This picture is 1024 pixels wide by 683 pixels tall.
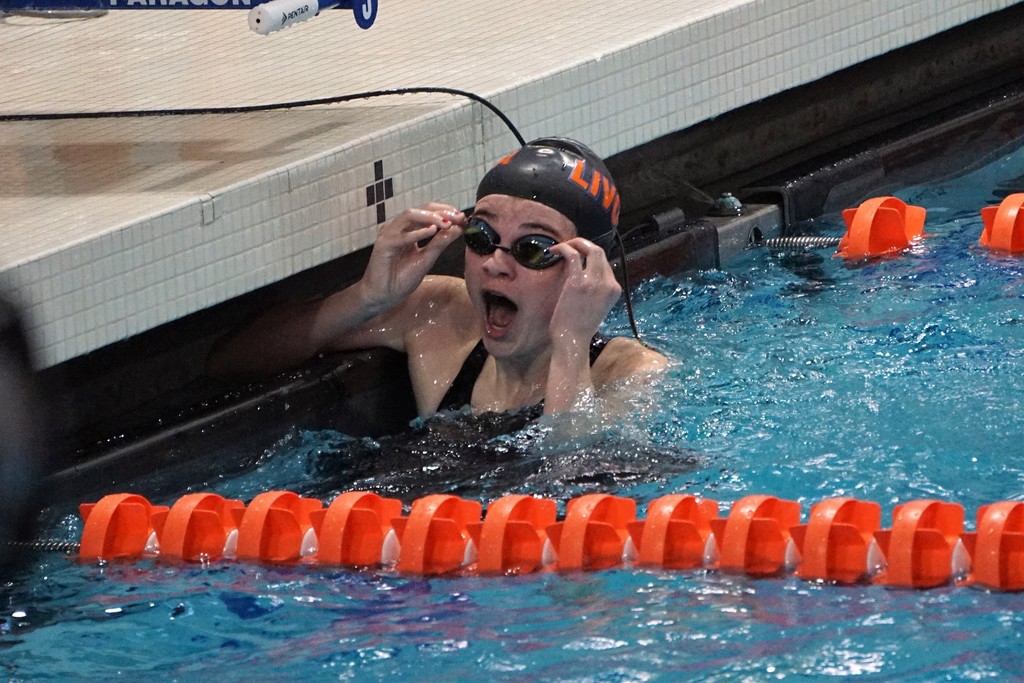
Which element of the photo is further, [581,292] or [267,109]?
[267,109]

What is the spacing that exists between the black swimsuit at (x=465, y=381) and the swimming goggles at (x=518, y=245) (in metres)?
0.35

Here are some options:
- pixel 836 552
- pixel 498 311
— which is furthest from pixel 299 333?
pixel 836 552

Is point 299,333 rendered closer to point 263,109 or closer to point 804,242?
point 263,109

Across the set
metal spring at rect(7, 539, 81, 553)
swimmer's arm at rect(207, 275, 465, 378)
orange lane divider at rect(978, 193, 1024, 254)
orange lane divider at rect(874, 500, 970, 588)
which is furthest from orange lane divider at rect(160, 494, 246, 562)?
orange lane divider at rect(978, 193, 1024, 254)

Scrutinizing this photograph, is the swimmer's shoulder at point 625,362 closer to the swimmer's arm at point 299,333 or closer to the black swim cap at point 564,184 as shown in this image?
the black swim cap at point 564,184

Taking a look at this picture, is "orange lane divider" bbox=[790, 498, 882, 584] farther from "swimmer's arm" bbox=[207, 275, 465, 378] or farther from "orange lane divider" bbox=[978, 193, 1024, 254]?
"orange lane divider" bbox=[978, 193, 1024, 254]

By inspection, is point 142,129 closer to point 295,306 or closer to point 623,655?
point 295,306

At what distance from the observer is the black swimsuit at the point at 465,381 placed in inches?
150

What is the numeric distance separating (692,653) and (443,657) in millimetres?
404

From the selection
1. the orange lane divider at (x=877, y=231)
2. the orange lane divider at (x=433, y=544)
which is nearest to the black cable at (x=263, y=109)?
the orange lane divider at (x=877, y=231)

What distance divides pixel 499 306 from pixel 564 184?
0.31m

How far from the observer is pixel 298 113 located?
166 inches

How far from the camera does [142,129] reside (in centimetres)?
417

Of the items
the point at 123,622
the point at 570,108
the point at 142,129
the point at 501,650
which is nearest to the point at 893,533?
the point at 501,650
